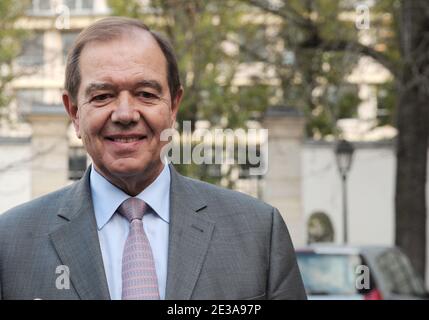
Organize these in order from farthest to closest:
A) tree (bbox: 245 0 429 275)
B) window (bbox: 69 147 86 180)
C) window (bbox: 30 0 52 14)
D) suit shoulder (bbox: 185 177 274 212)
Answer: window (bbox: 69 147 86 180) < window (bbox: 30 0 52 14) < tree (bbox: 245 0 429 275) < suit shoulder (bbox: 185 177 274 212)

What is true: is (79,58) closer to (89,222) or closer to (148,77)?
(148,77)

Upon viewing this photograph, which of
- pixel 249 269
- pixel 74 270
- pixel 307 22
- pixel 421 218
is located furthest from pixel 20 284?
pixel 421 218

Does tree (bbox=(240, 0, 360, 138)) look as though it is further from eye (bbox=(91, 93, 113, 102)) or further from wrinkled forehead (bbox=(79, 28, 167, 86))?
eye (bbox=(91, 93, 113, 102))

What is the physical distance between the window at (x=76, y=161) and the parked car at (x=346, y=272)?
11.8m

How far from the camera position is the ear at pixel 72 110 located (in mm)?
3035

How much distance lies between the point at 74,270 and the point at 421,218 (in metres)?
17.2

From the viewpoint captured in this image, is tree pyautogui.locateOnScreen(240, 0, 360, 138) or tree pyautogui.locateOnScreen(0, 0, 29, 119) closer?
tree pyautogui.locateOnScreen(240, 0, 360, 138)

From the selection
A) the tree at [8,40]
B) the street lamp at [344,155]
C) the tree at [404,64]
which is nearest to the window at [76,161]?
the tree at [8,40]

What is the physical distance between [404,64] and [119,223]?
51.5 feet

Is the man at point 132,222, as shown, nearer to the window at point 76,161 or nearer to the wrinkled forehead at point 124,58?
the wrinkled forehead at point 124,58

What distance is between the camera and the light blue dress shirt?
278 cm

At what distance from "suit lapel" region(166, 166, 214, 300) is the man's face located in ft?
0.33

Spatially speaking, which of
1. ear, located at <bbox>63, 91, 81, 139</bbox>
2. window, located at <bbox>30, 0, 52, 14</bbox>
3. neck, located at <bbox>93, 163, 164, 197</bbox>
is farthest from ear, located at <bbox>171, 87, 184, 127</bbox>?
window, located at <bbox>30, 0, 52, 14</bbox>

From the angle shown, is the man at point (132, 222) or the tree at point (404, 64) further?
the tree at point (404, 64)
